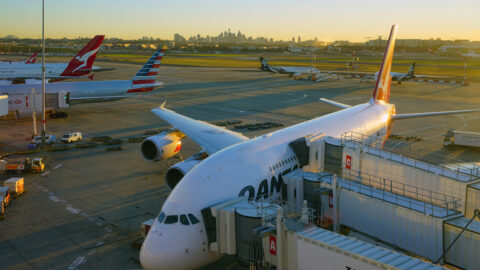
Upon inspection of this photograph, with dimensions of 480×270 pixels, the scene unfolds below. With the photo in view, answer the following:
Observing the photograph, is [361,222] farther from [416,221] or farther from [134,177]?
[134,177]

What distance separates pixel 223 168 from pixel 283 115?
39809 millimetres

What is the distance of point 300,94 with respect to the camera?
79.1 meters

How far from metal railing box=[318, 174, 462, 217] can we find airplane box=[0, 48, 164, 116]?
4407 centimetres

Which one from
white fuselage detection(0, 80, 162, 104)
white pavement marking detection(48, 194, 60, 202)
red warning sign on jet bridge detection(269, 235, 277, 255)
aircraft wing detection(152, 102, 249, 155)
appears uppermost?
white fuselage detection(0, 80, 162, 104)

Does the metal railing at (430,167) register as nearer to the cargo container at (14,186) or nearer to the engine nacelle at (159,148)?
the engine nacelle at (159,148)

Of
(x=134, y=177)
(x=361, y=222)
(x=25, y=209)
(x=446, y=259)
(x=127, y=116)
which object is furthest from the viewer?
(x=127, y=116)

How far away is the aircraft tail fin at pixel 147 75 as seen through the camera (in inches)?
2378

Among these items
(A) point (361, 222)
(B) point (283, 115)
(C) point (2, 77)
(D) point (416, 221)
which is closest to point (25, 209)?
(A) point (361, 222)

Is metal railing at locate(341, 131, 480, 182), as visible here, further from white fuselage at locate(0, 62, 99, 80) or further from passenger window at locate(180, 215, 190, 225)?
white fuselage at locate(0, 62, 99, 80)

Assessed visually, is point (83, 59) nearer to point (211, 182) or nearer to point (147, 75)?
point (147, 75)

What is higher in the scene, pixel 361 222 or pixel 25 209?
pixel 361 222

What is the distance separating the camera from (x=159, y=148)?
98.0 feet

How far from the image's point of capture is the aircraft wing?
28406mm

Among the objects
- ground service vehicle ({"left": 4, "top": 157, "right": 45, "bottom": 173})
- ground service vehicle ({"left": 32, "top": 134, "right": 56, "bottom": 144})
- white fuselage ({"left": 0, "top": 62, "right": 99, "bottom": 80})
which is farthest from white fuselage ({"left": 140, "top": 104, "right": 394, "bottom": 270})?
white fuselage ({"left": 0, "top": 62, "right": 99, "bottom": 80})
